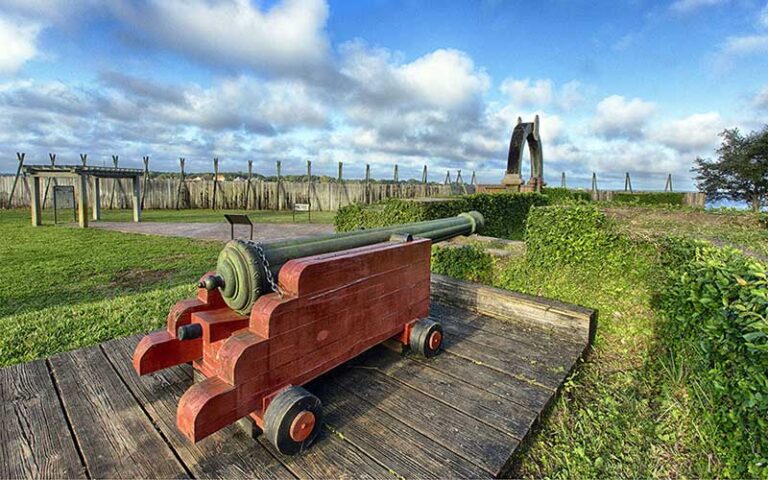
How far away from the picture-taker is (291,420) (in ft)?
5.31

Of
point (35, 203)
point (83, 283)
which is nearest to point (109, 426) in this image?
point (83, 283)

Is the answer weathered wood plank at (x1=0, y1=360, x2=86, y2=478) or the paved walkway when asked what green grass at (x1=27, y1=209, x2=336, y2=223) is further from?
weathered wood plank at (x1=0, y1=360, x2=86, y2=478)

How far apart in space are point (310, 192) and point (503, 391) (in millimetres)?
20677

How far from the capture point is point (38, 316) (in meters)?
3.44

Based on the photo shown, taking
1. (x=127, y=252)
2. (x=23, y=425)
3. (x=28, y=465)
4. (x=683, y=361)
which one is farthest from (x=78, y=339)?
(x=127, y=252)

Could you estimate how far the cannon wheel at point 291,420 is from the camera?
5.26ft

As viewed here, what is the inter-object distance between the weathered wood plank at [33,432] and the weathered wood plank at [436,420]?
47.4 inches

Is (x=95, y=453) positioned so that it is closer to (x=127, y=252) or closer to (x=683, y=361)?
(x=683, y=361)

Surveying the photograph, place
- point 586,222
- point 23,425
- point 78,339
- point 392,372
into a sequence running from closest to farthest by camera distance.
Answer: point 23,425, point 392,372, point 78,339, point 586,222

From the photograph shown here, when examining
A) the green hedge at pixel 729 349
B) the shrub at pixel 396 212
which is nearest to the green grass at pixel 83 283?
the shrub at pixel 396 212

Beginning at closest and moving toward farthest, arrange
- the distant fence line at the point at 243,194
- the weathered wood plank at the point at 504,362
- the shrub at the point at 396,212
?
the weathered wood plank at the point at 504,362, the shrub at the point at 396,212, the distant fence line at the point at 243,194

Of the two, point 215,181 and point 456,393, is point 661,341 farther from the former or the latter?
point 215,181

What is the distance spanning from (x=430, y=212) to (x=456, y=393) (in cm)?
399

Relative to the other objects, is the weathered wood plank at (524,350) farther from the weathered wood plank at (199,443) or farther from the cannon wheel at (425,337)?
the weathered wood plank at (199,443)
